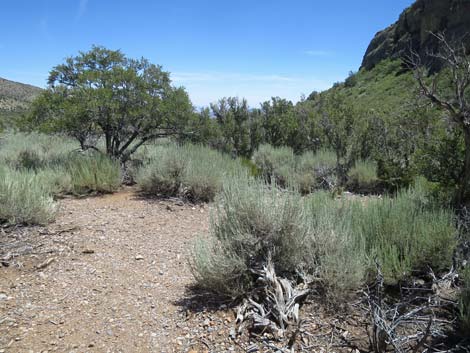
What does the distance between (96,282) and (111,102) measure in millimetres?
5069

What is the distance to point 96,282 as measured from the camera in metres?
3.73

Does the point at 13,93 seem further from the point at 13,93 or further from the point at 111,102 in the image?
the point at 111,102

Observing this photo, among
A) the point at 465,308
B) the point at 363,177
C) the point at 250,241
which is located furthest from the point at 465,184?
the point at 363,177

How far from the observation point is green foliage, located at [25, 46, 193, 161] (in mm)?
7742

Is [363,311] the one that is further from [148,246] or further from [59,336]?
[148,246]

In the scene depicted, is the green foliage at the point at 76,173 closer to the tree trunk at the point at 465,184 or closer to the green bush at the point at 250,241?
the green bush at the point at 250,241

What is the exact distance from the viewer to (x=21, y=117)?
26.5 feet

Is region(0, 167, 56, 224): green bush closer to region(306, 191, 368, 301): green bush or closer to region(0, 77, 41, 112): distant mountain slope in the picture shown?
region(306, 191, 368, 301): green bush

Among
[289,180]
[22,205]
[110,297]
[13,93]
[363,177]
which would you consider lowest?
[110,297]

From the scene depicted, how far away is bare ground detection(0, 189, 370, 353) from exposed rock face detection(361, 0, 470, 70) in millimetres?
22691

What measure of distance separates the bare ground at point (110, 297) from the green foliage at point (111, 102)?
Answer: 313 centimetres

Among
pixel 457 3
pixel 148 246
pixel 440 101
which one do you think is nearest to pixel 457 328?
pixel 440 101

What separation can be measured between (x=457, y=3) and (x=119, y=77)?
3135cm

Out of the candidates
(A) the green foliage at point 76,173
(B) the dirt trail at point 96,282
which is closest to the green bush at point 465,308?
(B) the dirt trail at point 96,282
